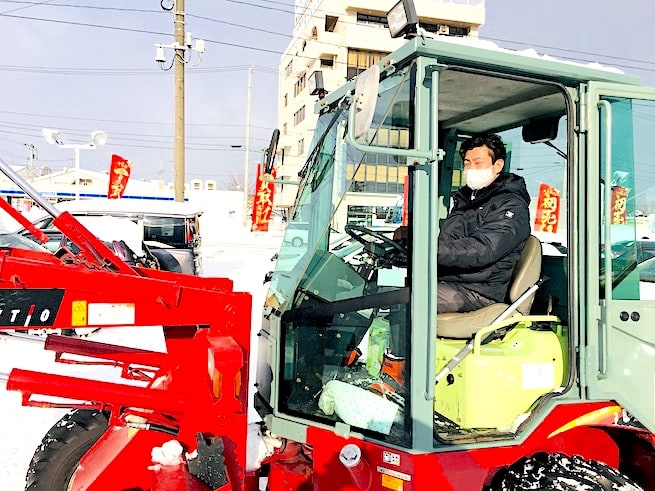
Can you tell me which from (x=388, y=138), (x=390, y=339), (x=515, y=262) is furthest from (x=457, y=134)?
(x=390, y=339)

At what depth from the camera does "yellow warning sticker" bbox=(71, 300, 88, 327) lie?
7.46 ft

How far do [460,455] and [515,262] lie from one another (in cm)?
97

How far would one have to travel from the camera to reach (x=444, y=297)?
2.73m

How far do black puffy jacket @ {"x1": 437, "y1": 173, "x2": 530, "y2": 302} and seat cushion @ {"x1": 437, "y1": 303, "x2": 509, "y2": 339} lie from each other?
16 cm

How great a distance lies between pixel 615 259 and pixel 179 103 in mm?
13427

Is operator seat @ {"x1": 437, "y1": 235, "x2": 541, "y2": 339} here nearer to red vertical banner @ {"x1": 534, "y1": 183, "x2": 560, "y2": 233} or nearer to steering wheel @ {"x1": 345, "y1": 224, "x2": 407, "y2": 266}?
red vertical banner @ {"x1": 534, "y1": 183, "x2": 560, "y2": 233}

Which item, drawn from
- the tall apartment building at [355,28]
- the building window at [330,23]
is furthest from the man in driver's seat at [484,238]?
the building window at [330,23]

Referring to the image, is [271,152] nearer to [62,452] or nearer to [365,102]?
[365,102]

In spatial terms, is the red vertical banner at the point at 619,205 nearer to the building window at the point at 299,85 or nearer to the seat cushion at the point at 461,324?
the seat cushion at the point at 461,324

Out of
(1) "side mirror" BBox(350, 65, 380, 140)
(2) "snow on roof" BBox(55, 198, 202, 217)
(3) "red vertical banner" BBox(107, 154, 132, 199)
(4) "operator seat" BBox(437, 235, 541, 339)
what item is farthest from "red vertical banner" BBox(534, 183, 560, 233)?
(3) "red vertical banner" BBox(107, 154, 132, 199)

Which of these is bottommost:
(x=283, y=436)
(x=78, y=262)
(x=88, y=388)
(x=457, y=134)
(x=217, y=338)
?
(x=283, y=436)

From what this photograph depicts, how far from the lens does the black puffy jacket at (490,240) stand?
260cm

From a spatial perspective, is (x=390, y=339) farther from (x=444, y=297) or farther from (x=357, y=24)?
(x=357, y=24)

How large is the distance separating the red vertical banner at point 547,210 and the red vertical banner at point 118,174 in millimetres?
15562
